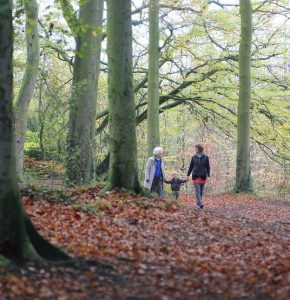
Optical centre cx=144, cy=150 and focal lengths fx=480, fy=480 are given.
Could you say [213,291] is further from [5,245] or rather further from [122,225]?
[122,225]

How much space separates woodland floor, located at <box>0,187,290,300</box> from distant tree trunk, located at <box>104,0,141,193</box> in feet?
1.94

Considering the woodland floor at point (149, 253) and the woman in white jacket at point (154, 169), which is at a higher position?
the woman in white jacket at point (154, 169)

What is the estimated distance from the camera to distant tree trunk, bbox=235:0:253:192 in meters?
20.3

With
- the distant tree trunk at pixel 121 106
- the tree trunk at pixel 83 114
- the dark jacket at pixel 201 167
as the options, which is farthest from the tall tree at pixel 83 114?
the dark jacket at pixel 201 167

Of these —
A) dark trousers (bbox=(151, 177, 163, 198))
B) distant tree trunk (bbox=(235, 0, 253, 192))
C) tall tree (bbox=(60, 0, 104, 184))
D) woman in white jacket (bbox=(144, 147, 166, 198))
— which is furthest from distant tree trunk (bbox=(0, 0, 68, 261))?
distant tree trunk (bbox=(235, 0, 253, 192))

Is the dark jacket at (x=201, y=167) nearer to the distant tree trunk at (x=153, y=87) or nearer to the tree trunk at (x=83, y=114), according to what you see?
the tree trunk at (x=83, y=114)

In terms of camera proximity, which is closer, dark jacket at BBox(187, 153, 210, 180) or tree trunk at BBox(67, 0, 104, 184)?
dark jacket at BBox(187, 153, 210, 180)

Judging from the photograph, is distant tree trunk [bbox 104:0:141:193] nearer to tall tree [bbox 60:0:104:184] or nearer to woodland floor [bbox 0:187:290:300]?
woodland floor [bbox 0:187:290:300]

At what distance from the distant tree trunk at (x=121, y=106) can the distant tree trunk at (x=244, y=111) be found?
10187 mm

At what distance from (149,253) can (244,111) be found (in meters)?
14.7

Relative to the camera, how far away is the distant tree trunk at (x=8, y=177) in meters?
5.45

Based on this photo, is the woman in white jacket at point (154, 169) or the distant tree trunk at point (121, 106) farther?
the woman in white jacket at point (154, 169)

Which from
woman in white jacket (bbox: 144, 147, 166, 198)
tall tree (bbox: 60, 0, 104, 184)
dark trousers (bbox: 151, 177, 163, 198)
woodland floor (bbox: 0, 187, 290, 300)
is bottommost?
woodland floor (bbox: 0, 187, 290, 300)

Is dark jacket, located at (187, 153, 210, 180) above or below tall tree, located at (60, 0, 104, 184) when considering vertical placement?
below
